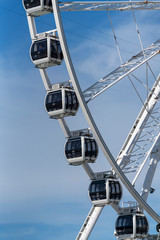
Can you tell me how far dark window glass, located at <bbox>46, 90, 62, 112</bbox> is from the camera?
57.8m

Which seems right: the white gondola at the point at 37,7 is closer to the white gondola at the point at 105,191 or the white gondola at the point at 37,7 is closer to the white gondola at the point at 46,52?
the white gondola at the point at 46,52

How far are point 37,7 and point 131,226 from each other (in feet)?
52.6

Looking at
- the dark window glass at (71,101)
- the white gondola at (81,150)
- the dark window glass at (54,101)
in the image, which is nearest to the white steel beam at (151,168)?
the white gondola at (81,150)

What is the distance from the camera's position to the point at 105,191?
5975cm

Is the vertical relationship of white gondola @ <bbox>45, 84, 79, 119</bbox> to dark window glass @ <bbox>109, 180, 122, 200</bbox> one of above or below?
above

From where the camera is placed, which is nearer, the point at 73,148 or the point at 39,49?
the point at 39,49

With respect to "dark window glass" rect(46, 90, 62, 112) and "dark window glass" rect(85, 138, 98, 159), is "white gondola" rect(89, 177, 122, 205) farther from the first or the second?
"dark window glass" rect(46, 90, 62, 112)

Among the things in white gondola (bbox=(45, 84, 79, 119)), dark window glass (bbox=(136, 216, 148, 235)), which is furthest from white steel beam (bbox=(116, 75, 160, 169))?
white gondola (bbox=(45, 84, 79, 119))

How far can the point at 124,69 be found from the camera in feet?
202

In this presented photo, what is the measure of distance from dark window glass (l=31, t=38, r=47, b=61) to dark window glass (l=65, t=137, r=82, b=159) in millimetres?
5470

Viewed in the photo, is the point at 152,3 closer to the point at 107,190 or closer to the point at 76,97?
the point at 76,97

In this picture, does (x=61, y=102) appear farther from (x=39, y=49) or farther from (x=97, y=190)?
(x=97, y=190)

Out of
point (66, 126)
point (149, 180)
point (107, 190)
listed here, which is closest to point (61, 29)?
point (66, 126)

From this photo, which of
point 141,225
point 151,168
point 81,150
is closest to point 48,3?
point 81,150
